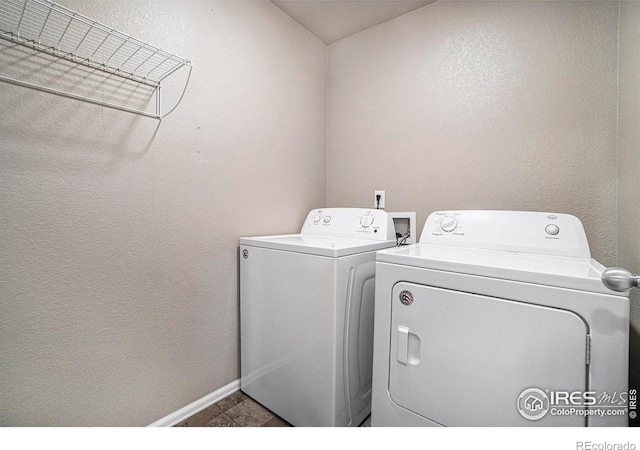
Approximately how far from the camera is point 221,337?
1.60 metres

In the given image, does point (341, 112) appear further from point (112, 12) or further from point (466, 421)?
point (466, 421)

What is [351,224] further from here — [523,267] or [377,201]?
[523,267]

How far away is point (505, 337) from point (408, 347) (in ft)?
1.09

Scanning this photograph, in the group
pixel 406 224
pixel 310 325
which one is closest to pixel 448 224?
pixel 406 224

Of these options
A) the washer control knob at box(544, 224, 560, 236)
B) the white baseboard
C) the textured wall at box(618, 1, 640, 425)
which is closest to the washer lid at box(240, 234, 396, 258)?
the washer control knob at box(544, 224, 560, 236)

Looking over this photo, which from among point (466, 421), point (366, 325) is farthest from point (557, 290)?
point (366, 325)

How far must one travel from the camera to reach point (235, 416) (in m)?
1.46

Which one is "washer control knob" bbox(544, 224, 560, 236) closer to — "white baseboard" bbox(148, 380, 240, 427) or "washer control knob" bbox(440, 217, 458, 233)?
"washer control knob" bbox(440, 217, 458, 233)

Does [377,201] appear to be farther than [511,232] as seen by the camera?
Yes

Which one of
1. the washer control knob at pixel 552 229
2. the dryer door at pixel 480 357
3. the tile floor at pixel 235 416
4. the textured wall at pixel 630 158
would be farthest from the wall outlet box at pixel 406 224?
the tile floor at pixel 235 416

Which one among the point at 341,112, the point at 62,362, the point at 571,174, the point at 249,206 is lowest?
the point at 62,362

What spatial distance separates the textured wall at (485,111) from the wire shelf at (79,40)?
1289 mm

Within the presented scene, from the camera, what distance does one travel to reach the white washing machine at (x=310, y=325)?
1272 mm

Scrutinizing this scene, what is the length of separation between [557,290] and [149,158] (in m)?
1.58
